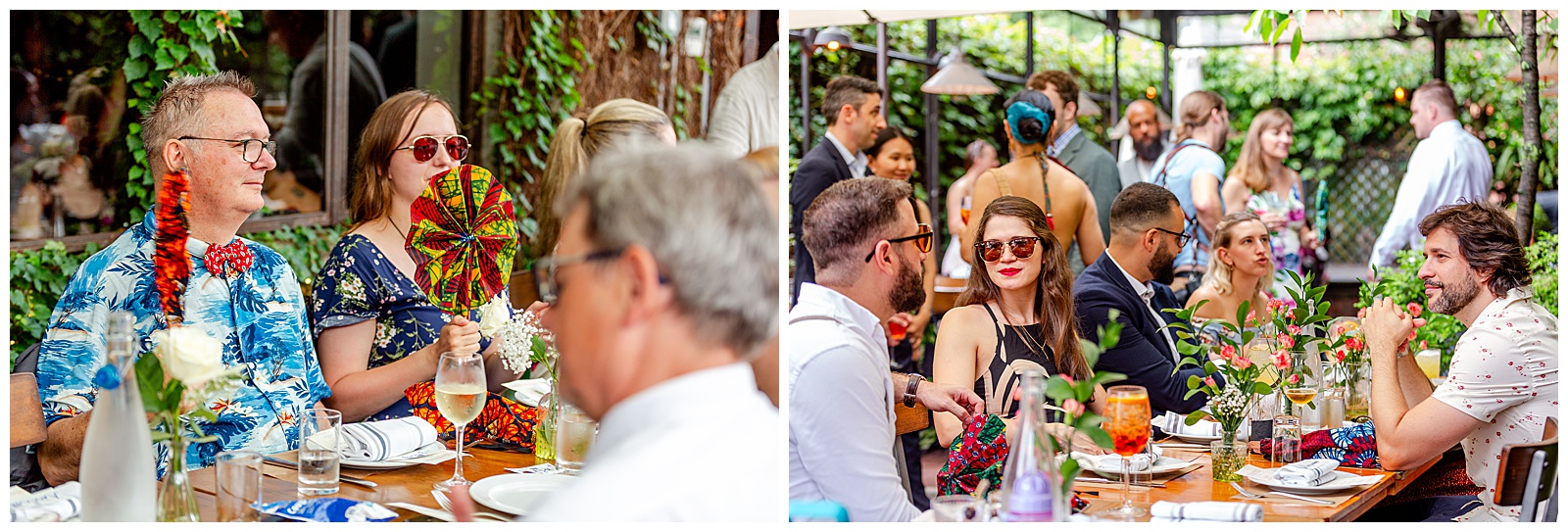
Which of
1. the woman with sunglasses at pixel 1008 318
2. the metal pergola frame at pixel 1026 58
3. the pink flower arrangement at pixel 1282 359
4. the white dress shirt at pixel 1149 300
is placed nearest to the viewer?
the pink flower arrangement at pixel 1282 359

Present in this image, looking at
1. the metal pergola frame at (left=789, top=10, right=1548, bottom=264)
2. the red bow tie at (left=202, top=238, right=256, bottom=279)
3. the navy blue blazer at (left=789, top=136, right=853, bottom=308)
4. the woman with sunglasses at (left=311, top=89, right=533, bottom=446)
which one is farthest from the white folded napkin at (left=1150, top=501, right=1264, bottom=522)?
the navy blue blazer at (left=789, top=136, right=853, bottom=308)

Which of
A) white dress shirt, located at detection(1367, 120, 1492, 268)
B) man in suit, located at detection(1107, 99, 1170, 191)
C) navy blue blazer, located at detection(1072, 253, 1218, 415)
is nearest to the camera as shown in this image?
navy blue blazer, located at detection(1072, 253, 1218, 415)

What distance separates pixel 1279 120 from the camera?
6.04 m

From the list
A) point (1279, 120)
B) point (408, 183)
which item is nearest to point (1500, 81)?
point (1279, 120)

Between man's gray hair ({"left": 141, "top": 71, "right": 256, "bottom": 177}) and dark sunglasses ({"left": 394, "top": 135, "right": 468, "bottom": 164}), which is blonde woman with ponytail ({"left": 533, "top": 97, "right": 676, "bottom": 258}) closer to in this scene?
dark sunglasses ({"left": 394, "top": 135, "right": 468, "bottom": 164})

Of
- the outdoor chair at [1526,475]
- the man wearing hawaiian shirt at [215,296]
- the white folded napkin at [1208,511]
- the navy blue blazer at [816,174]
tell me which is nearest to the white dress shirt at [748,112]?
the navy blue blazer at [816,174]

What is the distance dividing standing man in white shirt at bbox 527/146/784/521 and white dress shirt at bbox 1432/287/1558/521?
73.2 inches

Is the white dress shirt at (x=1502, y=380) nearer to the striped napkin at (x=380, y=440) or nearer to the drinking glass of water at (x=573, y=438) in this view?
the drinking glass of water at (x=573, y=438)

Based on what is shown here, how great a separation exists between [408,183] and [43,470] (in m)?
1.04

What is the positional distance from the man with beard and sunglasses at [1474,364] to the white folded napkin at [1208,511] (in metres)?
0.79

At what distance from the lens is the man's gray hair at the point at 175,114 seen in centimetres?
254

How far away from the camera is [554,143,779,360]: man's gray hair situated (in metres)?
1.29

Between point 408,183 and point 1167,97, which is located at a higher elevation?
point 1167,97
